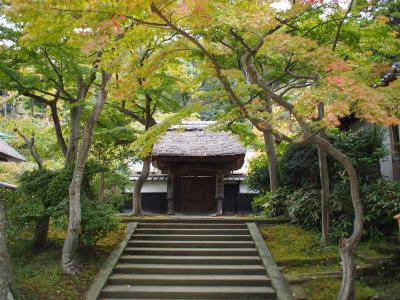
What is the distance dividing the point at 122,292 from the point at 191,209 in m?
9.39

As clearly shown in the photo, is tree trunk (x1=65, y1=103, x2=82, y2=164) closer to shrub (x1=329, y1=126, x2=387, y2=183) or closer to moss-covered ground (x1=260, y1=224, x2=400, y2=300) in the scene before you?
moss-covered ground (x1=260, y1=224, x2=400, y2=300)

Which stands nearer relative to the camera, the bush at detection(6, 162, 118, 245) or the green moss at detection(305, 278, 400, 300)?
the green moss at detection(305, 278, 400, 300)

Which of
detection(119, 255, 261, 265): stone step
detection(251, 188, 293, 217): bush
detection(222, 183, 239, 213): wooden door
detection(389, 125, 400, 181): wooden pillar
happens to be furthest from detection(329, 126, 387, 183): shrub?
detection(222, 183, 239, 213): wooden door

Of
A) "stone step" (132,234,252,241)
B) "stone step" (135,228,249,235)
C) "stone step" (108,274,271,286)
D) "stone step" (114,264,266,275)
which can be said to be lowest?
"stone step" (108,274,271,286)

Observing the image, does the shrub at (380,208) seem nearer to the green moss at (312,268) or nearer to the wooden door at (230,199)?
the green moss at (312,268)

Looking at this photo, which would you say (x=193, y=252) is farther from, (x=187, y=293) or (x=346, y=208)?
(x=346, y=208)

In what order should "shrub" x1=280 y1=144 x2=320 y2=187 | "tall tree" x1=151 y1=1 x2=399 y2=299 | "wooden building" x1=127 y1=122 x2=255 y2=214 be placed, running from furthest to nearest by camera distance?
"wooden building" x1=127 y1=122 x2=255 y2=214 → "shrub" x1=280 y1=144 x2=320 y2=187 → "tall tree" x1=151 y1=1 x2=399 y2=299

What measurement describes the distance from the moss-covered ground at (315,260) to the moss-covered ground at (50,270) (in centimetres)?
424

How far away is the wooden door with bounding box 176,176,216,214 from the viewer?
55.5 feet

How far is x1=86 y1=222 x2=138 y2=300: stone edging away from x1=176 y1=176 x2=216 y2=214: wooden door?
6.55m

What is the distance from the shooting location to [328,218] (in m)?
9.38

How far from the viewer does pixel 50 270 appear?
7.91m

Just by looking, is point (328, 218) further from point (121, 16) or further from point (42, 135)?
point (42, 135)

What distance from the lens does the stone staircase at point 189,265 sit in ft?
24.8
